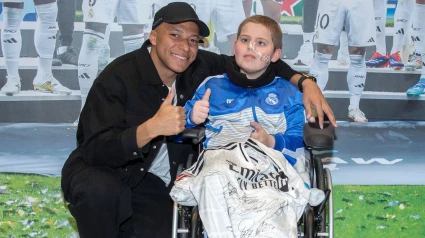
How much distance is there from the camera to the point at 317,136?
2754 millimetres

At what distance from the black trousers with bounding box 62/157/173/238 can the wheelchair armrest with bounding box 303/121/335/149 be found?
79 centimetres

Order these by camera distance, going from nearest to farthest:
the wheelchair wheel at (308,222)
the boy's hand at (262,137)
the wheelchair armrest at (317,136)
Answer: the wheelchair wheel at (308,222) < the wheelchair armrest at (317,136) < the boy's hand at (262,137)

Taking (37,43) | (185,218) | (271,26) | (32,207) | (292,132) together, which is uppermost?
(271,26)

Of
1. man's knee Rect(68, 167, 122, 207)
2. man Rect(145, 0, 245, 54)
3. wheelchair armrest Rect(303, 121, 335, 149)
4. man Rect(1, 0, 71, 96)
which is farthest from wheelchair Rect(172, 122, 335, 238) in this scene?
man Rect(1, 0, 71, 96)

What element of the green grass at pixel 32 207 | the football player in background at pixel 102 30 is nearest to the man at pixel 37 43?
the football player in background at pixel 102 30

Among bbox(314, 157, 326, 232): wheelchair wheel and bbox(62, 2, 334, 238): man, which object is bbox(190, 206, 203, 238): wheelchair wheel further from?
bbox(314, 157, 326, 232): wheelchair wheel

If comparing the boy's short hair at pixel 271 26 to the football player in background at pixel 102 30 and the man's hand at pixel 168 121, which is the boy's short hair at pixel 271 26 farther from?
the football player in background at pixel 102 30

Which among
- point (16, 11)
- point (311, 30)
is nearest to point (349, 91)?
point (311, 30)

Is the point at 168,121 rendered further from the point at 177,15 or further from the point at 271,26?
the point at 271,26

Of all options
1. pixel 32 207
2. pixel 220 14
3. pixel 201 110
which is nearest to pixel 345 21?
pixel 220 14

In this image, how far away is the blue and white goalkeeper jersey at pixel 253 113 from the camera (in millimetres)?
3006

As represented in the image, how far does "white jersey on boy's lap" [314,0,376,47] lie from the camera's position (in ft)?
12.3

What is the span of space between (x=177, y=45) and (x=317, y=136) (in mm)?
Answer: 797

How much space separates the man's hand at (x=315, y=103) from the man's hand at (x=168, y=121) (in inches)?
22.3
